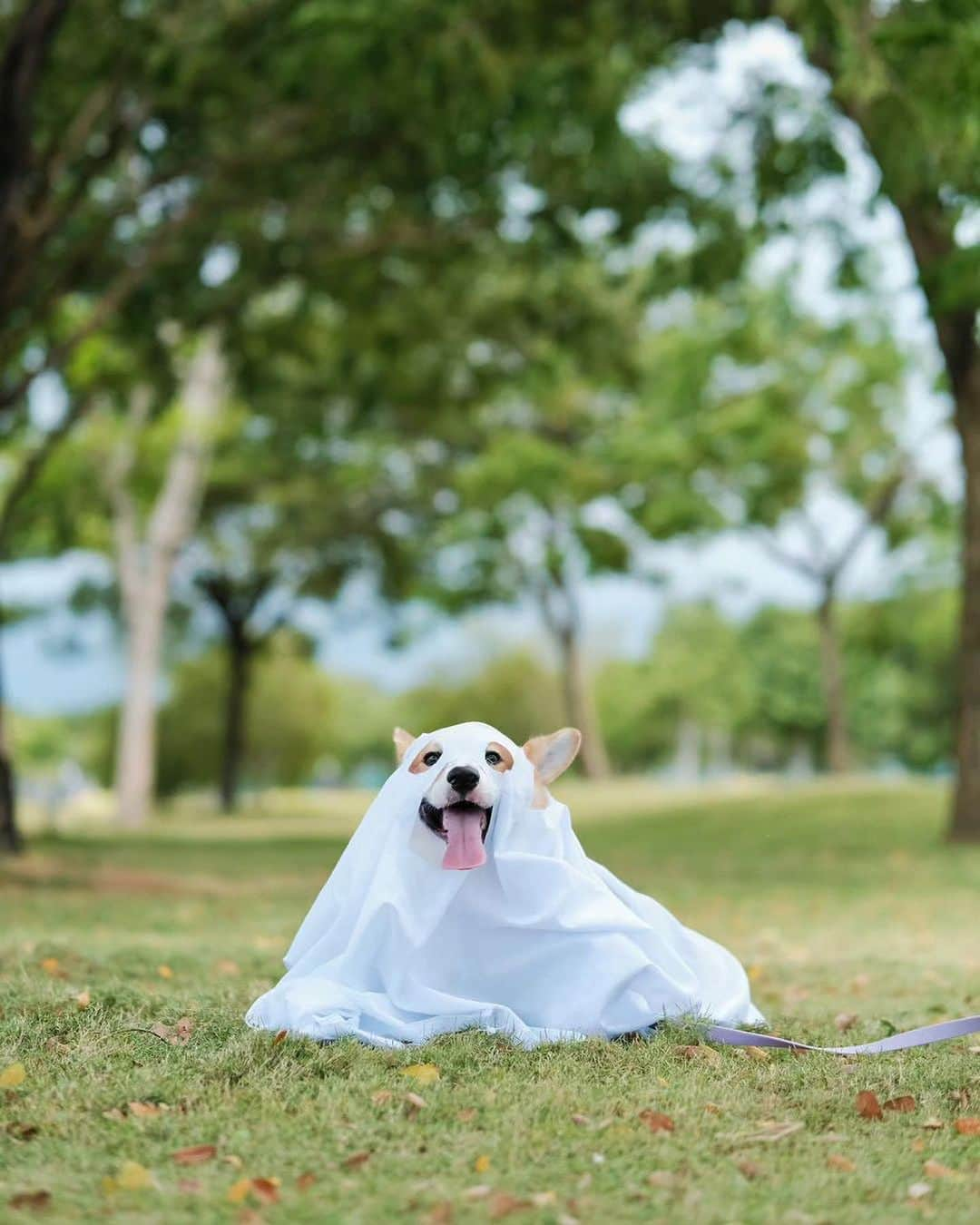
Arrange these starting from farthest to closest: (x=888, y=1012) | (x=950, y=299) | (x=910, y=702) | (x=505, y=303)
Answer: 1. (x=910, y=702)
2. (x=505, y=303)
3. (x=950, y=299)
4. (x=888, y=1012)

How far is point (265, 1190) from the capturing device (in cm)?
361

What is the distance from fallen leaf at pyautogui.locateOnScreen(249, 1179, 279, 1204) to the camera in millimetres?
3570

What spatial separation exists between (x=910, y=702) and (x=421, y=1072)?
59071 mm

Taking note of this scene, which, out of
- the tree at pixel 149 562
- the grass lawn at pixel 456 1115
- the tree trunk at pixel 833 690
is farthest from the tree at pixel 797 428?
the grass lawn at pixel 456 1115

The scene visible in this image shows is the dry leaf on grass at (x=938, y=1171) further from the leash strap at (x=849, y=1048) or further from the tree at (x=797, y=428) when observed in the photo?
the tree at (x=797, y=428)

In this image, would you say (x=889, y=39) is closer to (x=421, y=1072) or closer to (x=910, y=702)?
(x=421, y=1072)

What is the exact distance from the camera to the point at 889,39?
10625 mm

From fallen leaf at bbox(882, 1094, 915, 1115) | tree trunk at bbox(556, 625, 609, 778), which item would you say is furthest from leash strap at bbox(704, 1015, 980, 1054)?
tree trunk at bbox(556, 625, 609, 778)

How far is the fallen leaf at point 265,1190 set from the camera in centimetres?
357

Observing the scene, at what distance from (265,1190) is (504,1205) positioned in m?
0.60

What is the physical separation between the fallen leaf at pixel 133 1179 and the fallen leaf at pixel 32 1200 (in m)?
0.18

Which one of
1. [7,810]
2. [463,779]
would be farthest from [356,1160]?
[7,810]

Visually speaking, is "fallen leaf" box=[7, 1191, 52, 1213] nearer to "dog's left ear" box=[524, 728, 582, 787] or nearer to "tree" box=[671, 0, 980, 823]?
"dog's left ear" box=[524, 728, 582, 787]

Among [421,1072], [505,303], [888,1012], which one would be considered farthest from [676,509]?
[421,1072]
